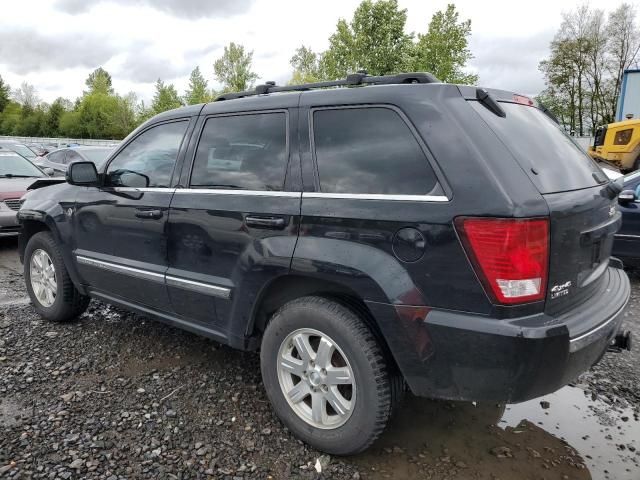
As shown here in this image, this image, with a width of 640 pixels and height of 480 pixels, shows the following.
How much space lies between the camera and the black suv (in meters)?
2.04

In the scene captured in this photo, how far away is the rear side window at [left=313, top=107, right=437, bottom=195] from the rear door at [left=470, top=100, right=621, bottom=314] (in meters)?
0.37

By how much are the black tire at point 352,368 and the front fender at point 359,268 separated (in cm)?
18

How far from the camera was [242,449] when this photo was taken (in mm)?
2617

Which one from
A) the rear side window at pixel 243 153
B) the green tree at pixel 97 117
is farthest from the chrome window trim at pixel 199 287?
the green tree at pixel 97 117

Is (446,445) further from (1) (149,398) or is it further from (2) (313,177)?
(1) (149,398)

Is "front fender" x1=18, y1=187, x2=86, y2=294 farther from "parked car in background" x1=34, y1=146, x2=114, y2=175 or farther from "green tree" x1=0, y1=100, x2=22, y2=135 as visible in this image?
"green tree" x1=0, y1=100, x2=22, y2=135

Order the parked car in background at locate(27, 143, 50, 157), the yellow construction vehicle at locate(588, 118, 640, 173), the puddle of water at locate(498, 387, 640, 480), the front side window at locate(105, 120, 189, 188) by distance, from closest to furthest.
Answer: the puddle of water at locate(498, 387, 640, 480) → the front side window at locate(105, 120, 189, 188) → the yellow construction vehicle at locate(588, 118, 640, 173) → the parked car in background at locate(27, 143, 50, 157)

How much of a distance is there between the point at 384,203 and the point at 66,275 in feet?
10.1

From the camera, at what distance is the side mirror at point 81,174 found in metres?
3.59

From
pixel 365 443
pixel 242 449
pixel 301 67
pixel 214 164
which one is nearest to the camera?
pixel 365 443

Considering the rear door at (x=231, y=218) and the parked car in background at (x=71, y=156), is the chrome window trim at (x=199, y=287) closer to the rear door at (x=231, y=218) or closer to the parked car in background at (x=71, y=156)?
the rear door at (x=231, y=218)

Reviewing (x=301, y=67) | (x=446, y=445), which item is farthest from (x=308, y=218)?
(x=301, y=67)

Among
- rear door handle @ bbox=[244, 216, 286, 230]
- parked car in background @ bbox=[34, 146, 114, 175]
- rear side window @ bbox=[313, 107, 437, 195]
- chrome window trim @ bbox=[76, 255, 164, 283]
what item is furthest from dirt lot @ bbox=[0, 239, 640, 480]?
parked car in background @ bbox=[34, 146, 114, 175]

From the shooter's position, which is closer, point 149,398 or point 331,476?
point 331,476
